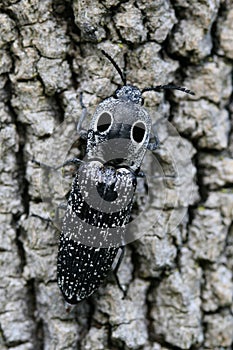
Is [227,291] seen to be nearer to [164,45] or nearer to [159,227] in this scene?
[159,227]

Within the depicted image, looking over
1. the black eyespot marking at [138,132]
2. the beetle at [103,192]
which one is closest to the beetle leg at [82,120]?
the beetle at [103,192]

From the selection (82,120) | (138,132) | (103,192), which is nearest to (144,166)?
(138,132)

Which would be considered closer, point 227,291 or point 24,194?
point 24,194

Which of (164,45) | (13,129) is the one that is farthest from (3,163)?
(164,45)

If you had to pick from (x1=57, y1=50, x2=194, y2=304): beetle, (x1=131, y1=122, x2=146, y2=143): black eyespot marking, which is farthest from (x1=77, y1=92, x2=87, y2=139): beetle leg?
(x1=131, y1=122, x2=146, y2=143): black eyespot marking

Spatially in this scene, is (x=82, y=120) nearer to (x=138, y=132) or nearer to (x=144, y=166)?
(x=138, y=132)

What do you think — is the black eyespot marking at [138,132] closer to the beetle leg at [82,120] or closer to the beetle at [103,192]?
the beetle at [103,192]
